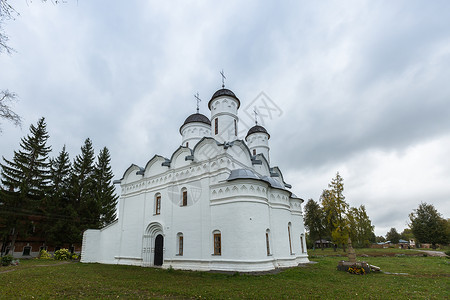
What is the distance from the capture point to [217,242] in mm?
12828

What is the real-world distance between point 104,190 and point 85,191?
7.23ft

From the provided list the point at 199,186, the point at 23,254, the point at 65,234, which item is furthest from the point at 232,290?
the point at 23,254

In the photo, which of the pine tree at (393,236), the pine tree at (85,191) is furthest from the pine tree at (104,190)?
the pine tree at (393,236)

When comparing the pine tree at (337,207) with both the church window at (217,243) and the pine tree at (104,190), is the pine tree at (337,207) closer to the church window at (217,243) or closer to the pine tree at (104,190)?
the church window at (217,243)

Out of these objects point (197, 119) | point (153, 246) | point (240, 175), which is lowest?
point (153, 246)

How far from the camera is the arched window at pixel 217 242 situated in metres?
12.7

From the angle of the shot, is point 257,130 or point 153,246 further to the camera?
point 257,130

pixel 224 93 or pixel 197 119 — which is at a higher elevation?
pixel 224 93

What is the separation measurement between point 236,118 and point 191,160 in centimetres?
522

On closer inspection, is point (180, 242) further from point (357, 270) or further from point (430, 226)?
point (430, 226)

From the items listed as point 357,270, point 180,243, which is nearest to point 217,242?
point 180,243

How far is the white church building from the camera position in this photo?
1252cm

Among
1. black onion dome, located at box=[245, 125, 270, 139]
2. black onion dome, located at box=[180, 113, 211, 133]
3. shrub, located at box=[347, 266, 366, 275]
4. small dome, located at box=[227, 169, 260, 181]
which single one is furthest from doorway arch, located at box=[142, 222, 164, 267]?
black onion dome, located at box=[245, 125, 270, 139]

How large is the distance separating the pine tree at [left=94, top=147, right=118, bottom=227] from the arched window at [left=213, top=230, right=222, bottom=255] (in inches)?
780
